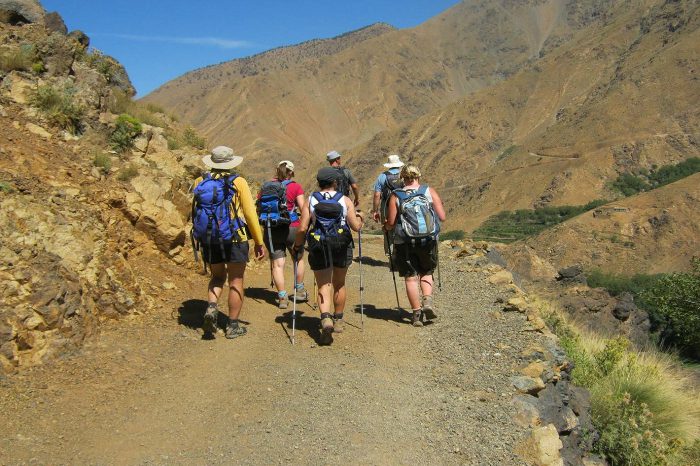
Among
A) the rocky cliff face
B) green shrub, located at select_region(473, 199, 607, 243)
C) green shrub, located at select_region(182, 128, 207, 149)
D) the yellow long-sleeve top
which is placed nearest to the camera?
the rocky cliff face

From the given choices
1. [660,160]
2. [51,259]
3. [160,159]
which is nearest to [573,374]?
[51,259]

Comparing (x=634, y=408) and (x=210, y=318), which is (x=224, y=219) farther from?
(x=634, y=408)

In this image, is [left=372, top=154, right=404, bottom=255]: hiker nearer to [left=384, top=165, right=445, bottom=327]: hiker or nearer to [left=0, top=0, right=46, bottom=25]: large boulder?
[left=384, top=165, right=445, bottom=327]: hiker

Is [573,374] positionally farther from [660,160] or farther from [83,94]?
[660,160]

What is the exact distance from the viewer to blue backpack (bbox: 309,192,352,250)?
6016mm

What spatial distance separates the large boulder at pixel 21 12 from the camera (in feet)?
33.1

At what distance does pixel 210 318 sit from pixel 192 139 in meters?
6.23

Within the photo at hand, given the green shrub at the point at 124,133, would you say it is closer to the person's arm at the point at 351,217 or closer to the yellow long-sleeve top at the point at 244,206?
the yellow long-sleeve top at the point at 244,206

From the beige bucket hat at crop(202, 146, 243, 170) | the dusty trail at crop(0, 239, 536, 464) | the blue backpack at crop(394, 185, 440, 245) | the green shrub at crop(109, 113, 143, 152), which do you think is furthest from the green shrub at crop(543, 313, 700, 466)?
the green shrub at crop(109, 113, 143, 152)

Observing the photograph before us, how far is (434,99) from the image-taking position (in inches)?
5315

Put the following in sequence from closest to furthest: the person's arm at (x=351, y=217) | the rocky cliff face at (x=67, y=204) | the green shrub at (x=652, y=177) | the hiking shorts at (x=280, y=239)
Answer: the rocky cliff face at (x=67, y=204)
the person's arm at (x=351, y=217)
the hiking shorts at (x=280, y=239)
the green shrub at (x=652, y=177)

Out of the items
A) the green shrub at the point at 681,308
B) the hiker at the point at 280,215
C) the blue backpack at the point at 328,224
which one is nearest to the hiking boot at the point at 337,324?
the hiker at the point at 280,215

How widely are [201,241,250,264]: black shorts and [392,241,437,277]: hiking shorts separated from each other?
1.89 meters

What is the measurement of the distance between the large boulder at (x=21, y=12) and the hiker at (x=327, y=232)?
7.21 metres
